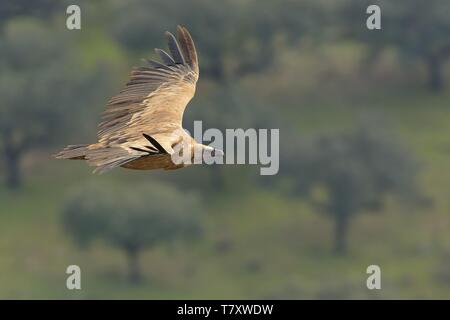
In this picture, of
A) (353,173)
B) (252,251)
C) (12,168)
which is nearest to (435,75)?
(353,173)

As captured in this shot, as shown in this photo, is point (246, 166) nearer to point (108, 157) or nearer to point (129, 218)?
point (129, 218)

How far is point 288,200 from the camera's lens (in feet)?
312

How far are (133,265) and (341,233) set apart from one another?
12.8 meters

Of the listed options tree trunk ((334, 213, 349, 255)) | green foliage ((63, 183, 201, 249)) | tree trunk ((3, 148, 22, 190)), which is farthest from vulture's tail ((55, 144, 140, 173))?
tree trunk ((3, 148, 22, 190))

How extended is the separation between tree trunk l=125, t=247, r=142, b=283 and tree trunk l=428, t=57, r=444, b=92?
28488mm

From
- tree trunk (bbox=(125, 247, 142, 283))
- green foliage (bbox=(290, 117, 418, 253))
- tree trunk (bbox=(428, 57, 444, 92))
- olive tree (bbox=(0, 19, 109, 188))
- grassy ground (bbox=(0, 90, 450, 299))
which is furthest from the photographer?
tree trunk (bbox=(428, 57, 444, 92))

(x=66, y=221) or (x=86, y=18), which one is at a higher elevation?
(x=86, y=18)

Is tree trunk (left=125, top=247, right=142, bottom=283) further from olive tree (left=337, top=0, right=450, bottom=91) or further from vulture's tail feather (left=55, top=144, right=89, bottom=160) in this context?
vulture's tail feather (left=55, top=144, right=89, bottom=160)

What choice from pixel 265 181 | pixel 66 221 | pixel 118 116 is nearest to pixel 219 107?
pixel 265 181

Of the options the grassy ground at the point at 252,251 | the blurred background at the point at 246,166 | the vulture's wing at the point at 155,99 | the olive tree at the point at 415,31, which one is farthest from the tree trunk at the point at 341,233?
the vulture's wing at the point at 155,99

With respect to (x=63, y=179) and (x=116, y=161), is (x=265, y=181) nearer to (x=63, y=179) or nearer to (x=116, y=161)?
(x=63, y=179)

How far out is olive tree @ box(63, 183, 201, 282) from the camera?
3575 inches
